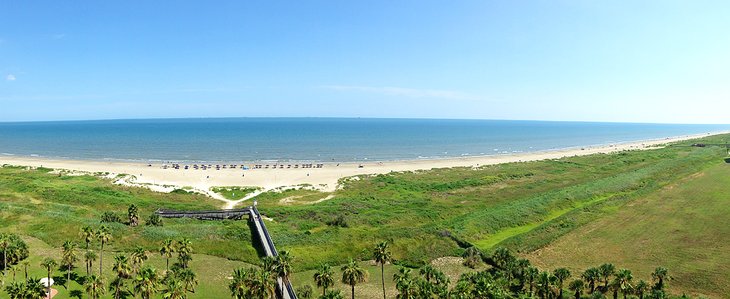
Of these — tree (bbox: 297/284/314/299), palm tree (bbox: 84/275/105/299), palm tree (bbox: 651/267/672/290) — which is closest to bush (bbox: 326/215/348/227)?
tree (bbox: 297/284/314/299)

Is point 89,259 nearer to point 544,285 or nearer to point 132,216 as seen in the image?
point 132,216

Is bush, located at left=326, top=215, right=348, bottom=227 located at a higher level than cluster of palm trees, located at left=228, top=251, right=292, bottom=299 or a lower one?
lower

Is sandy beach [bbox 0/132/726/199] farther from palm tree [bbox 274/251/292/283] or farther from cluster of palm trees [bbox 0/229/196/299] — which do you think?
palm tree [bbox 274/251/292/283]

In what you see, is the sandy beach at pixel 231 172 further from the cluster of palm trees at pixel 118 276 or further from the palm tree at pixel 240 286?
the palm tree at pixel 240 286

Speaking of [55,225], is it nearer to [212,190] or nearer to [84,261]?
[84,261]

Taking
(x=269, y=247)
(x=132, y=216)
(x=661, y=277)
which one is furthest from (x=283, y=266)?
(x=132, y=216)

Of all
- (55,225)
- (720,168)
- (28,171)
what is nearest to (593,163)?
(720,168)
